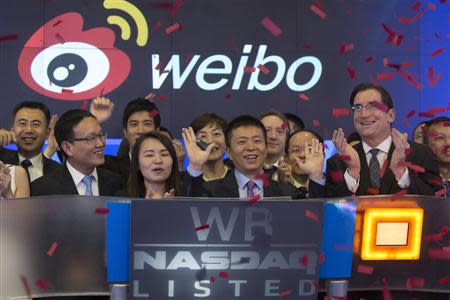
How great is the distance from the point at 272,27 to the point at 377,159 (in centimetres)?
319

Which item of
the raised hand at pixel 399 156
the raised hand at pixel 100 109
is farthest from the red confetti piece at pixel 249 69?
the raised hand at pixel 399 156

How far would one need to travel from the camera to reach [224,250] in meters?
2.30

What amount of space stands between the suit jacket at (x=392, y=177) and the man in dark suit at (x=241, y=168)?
22cm

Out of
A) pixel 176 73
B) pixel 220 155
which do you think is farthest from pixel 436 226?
pixel 176 73

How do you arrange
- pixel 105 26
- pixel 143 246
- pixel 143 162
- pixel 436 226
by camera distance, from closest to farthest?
pixel 143 246 → pixel 436 226 → pixel 143 162 → pixel 105 26

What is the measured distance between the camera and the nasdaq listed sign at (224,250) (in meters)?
2.26

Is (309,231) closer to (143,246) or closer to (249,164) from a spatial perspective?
(143,246)

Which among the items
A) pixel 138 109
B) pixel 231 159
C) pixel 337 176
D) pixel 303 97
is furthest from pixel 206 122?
pixel 303 97

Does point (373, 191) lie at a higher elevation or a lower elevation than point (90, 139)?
lower

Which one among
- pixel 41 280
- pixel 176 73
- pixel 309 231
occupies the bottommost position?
pixel 41 280

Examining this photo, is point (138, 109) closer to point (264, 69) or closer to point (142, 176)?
point (142, 176)

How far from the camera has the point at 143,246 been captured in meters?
2.26

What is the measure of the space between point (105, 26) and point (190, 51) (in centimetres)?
74

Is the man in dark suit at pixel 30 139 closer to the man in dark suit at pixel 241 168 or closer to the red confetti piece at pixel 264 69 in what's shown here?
the man in dark suit at pixel 241 168
